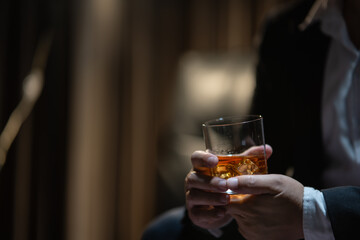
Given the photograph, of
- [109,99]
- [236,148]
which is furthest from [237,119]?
[109,99]

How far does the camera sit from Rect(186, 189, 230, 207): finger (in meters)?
0.62

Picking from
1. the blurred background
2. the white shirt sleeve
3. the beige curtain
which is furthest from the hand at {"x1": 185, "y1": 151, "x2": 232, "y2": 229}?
the beige curtain

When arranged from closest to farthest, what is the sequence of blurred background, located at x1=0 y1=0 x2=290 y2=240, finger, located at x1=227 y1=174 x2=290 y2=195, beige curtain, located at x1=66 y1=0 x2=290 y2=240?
finger, located at x1=227 y1=174 x2=290 y2=195
blurred background, located at x1=0 y1=0 x2=290 y2=240
beige curtain, located at x1=66 y1=0 x2=290 y2=240

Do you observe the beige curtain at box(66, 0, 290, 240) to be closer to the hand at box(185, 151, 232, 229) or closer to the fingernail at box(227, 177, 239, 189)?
the hand at box(185, 151, 232, 229)

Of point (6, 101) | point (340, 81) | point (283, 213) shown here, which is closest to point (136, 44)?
point (6, 101)

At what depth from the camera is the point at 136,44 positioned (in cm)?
209

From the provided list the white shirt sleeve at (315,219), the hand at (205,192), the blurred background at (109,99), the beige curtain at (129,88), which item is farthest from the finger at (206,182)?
the beige curtain at (129,88)

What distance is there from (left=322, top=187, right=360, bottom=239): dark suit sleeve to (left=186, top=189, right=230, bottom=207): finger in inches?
7.0

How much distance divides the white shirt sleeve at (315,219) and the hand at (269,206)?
0.03 feet

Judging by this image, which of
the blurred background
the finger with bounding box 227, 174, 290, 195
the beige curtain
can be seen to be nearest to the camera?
the finger with bounding box 227, 174, 290, 195

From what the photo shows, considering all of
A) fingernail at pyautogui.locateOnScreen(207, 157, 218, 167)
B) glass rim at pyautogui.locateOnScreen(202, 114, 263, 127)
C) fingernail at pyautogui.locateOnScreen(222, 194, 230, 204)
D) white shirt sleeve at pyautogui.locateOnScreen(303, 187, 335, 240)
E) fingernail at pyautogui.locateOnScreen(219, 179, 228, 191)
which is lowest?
white shirt sleeve at pyautogui.locateOnScreen(303, 187, 335, 240)

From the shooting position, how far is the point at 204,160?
617mm

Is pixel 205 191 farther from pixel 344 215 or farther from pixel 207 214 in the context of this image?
pixel 344 215

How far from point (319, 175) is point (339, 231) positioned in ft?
0.92
